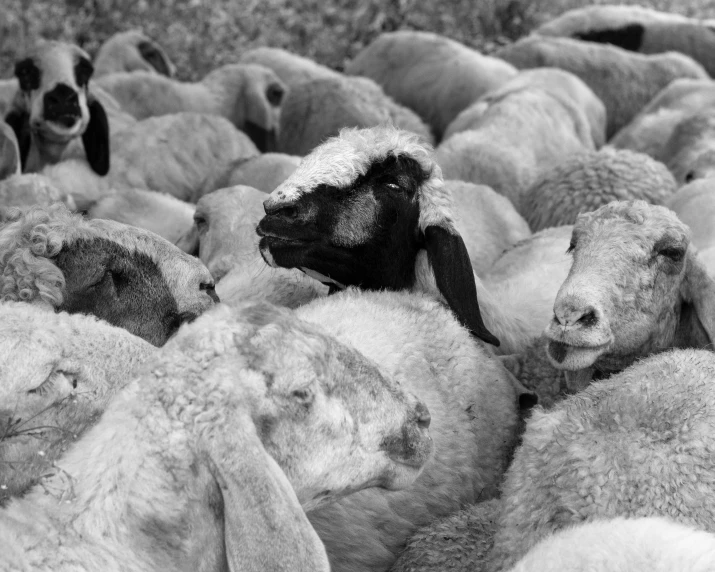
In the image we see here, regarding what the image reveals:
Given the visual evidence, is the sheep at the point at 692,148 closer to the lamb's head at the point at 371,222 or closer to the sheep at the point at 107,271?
the lamb's head at the point at 371,222

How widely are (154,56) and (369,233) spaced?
29.2ft

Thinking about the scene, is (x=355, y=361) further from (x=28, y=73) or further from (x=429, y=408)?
(x=28, y=73)

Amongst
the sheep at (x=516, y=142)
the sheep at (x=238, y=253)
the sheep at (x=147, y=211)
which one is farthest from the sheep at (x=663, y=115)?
the sheep at (x=238, y=253)

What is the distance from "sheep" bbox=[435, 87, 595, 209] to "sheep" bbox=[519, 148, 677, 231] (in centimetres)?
42

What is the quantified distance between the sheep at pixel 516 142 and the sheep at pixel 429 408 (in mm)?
2927

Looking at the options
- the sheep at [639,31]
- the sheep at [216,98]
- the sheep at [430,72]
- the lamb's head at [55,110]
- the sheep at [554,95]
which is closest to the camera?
the lamb's head at [55,110]

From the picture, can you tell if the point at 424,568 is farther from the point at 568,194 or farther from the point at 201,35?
the point at 201,35

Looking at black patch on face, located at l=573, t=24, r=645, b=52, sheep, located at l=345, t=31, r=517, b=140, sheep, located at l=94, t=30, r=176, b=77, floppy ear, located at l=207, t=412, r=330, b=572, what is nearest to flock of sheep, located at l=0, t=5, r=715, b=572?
floppy ear, located at l=207, t=412, r=330, b=572

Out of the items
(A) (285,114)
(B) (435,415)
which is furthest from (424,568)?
(A) (285,114)

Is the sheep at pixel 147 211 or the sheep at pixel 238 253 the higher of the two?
the sheep at pixel 238 253

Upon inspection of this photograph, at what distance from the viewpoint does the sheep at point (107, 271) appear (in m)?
4.06

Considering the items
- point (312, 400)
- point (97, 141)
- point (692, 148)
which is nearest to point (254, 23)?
point (97, 141)

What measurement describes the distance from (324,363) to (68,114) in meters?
5.40

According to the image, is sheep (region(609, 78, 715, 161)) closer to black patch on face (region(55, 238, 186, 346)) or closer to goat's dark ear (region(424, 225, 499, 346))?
goat's dark ear (region(424, 225, 499, 346))
